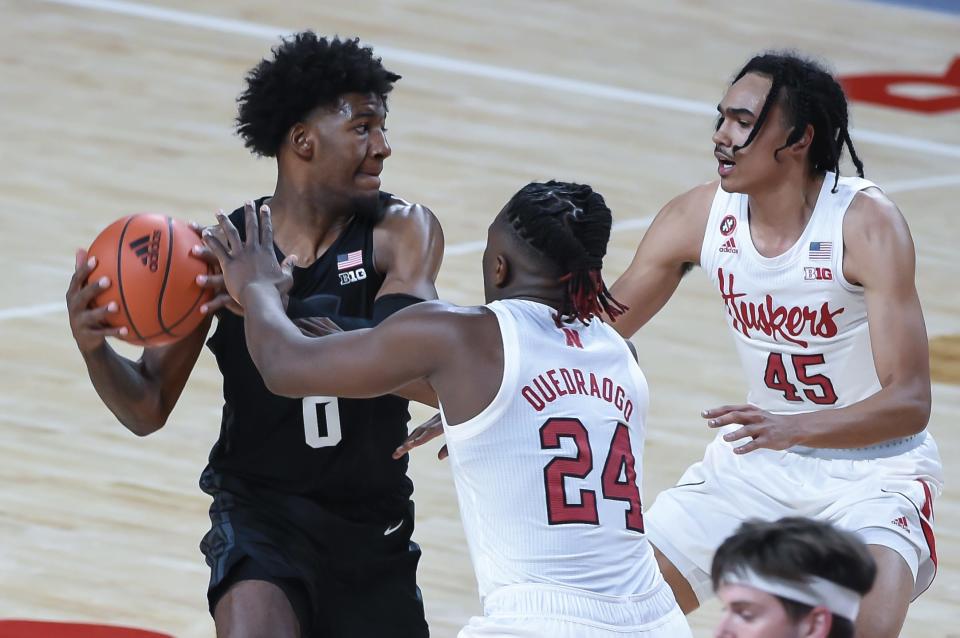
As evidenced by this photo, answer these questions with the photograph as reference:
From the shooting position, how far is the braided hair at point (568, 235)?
12.7 ft

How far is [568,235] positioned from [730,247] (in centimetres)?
141

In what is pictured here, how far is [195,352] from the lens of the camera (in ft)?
15.4

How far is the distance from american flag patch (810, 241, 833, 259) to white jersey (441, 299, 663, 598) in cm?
133

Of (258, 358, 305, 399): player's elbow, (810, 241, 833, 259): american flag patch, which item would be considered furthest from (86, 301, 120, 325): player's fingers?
(810, 241, 833, 259): american flag patch

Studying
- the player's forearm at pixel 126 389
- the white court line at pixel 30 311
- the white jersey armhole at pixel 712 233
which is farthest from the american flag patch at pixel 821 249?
the white court line at pixel 30 311

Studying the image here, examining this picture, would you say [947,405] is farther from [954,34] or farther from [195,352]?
[954,34]

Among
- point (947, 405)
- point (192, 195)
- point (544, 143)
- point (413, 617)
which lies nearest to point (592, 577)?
point (413, 617)

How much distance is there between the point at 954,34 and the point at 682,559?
10.9 meters

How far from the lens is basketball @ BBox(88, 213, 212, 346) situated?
434 centimetres

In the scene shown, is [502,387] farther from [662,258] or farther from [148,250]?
[662,258]

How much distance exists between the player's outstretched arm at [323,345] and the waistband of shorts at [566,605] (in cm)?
46

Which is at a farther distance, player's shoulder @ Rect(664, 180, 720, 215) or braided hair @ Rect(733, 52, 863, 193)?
player's shoulder @ Rect(664, 180, 720, 215)

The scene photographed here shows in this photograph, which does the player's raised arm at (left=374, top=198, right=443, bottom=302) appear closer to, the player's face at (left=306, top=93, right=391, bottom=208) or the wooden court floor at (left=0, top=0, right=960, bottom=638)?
the player's face at (left=306, top=93, right=391, bottom=208)

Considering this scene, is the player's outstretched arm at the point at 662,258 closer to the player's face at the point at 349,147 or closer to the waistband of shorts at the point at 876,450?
the waistband of shorts at the point at 876,450
